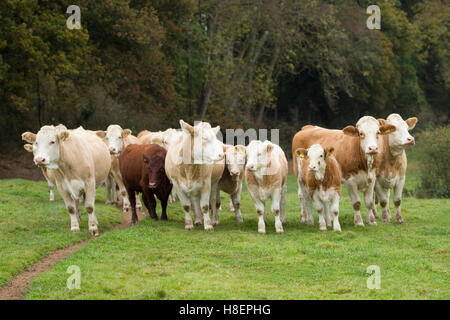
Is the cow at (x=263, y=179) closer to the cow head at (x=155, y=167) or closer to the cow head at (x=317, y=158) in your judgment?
the cow head at (x=317, y=158)

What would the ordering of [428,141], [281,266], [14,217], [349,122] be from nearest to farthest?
[281,266]
[14,217]
[428,141]
[349,122]

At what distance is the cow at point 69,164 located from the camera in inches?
530

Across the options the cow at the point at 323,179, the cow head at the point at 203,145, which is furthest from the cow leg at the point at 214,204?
the cow at the point at 323,179

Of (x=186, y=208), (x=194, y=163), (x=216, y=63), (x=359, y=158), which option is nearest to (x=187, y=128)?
(x=194, y=163)

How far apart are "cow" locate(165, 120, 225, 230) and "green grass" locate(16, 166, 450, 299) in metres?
0.62

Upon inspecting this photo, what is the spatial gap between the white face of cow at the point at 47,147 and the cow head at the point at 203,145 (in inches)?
95.3

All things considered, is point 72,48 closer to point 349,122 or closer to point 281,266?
point 281,266

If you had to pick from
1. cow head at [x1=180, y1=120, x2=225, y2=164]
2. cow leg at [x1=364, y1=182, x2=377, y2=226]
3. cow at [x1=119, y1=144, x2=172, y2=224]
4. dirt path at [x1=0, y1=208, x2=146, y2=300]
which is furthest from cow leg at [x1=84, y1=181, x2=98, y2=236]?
cow leg at [x1=364, y1=182, x2=377, y2=226]

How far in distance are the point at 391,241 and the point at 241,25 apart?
94.1 feet

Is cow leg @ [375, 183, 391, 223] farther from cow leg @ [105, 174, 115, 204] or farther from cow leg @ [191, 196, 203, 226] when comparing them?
cow leg @ [105, 174, 115, 204]

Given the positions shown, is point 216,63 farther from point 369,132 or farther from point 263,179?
point 263,179

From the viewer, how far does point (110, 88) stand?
32.8 meters
